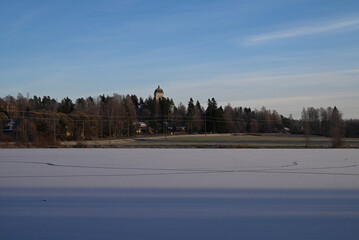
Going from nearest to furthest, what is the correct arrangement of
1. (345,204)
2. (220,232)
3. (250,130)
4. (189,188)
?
(220,232)
(345,204)
(189,188)
(250,130)

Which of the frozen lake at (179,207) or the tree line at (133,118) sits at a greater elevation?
the tree line at (133,118)

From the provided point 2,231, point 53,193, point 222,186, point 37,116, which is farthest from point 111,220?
point 37,116

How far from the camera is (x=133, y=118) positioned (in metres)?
69.5

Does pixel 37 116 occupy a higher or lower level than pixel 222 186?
higher

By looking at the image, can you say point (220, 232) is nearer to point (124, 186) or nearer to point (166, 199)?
point (166, 199)

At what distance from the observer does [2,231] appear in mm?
4621

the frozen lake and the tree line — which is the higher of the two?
the tree line

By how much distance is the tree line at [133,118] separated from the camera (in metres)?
50.6

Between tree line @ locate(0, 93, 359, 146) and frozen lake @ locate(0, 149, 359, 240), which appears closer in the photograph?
frozen lake @ locate(0, 149, 359, 240)

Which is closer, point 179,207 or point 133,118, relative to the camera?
point 179,207

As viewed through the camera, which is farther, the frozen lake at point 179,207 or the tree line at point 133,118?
the tree line at point 133,118

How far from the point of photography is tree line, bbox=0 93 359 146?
166ft

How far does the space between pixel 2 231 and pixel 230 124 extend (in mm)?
77453

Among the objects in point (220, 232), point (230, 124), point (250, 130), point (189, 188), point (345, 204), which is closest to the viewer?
point (220, 232)
